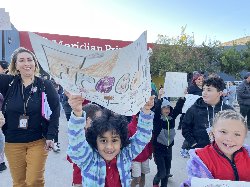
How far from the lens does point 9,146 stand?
10.0 ft

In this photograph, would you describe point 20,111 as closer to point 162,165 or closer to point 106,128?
point 106,128

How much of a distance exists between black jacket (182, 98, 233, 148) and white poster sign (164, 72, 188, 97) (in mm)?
333

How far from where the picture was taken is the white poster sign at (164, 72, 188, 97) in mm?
3115

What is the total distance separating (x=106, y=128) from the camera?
2162mm

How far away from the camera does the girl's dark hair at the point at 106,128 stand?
2168 mm

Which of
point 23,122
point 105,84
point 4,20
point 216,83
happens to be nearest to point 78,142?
point 105,84

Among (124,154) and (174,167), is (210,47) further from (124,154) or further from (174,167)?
(124,154)

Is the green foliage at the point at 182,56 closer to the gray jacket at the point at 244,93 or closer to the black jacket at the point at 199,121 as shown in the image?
the gray jacket at the point at 244,93

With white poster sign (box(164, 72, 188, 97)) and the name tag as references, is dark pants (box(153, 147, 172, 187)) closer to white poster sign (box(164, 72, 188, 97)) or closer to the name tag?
white poster sign (box(164, 72, 188, 97))

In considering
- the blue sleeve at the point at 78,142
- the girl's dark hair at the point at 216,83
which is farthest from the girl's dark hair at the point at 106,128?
the girl's dark hair at the point at 216,83

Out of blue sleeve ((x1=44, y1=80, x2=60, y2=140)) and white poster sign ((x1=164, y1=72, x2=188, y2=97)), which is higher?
white poster sign ((x1=164, y1=72, x2=188, y2=97))

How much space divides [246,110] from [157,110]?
5.33 metres

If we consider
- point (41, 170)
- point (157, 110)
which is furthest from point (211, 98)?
point (41, 170)

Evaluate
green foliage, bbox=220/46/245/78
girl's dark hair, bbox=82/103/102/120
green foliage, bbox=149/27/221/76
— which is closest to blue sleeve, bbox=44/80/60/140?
girl's dark hair, bbox=82/103/102/120
